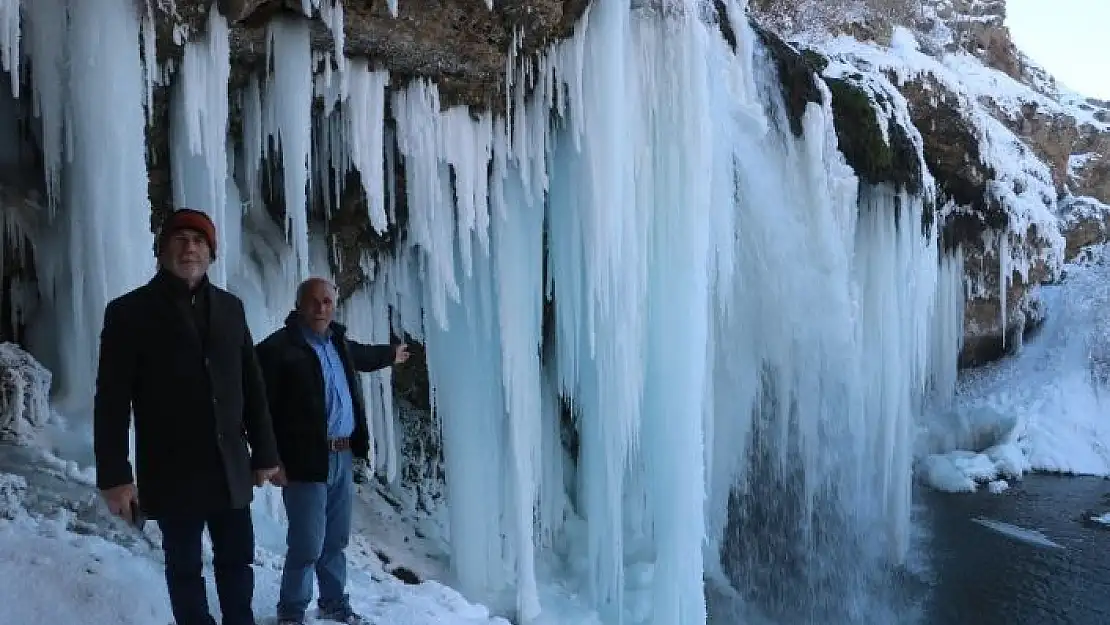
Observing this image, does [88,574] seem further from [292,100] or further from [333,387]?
[292,100]

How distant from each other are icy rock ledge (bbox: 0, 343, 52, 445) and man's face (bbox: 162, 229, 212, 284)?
285cm

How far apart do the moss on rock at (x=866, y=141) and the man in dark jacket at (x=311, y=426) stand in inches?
282

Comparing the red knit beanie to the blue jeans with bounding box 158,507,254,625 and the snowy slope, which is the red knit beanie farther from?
the snowy slope

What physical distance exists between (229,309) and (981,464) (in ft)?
54.1

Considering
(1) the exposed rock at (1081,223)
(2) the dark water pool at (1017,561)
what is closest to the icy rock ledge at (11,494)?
(2) the dark water pool at (1017,561)

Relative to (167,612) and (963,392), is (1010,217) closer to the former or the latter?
(963,392)

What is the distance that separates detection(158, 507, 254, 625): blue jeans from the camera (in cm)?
250

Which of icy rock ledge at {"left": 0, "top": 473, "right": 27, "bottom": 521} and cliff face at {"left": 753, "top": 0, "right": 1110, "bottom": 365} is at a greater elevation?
cliff face at {"left": 753, "top": 0, "right": 1110, "bottom": 365}

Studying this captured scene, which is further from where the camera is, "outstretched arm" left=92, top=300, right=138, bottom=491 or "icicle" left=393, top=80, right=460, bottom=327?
"icicle" left=393, top=80, right=460, bottom=327

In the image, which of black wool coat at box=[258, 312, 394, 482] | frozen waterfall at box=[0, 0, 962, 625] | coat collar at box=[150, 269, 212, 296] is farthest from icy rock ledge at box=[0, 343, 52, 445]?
coat collar at box=[150, 269, 212, 296]

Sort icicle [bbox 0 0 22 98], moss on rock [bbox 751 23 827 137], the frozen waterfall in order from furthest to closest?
moss on rock [bbox 751 23 827 137] < the frozen waterfall < icicle [bbox 0 0 22 98]

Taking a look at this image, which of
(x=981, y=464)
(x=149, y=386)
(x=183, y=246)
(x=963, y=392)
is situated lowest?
(x=981, y=464)

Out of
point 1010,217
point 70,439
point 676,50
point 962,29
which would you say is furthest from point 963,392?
point 70,439

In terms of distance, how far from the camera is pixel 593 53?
17.8ft
